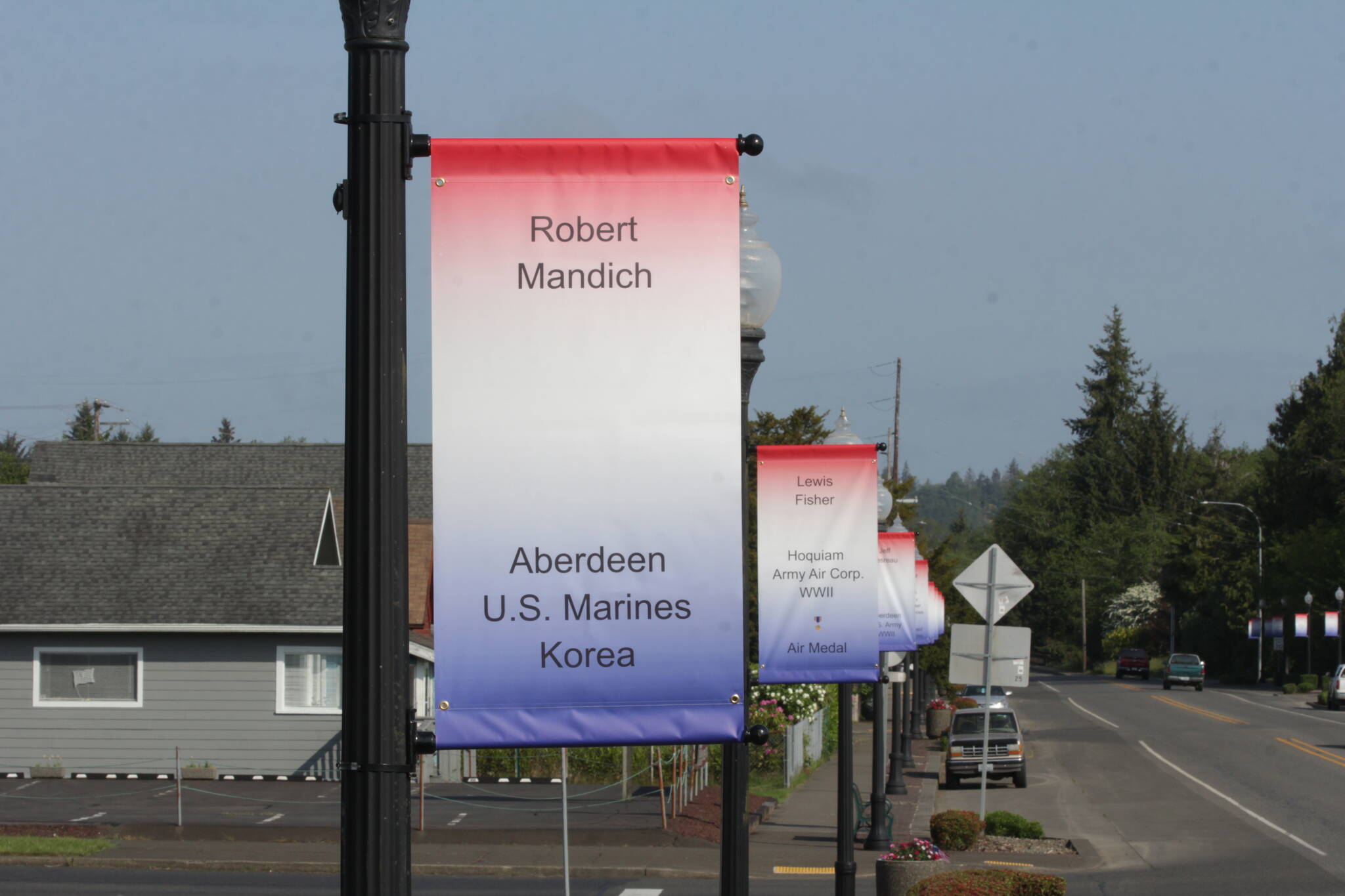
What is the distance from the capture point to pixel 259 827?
20375 millimetres

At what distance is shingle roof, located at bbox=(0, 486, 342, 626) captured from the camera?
26.8 meters

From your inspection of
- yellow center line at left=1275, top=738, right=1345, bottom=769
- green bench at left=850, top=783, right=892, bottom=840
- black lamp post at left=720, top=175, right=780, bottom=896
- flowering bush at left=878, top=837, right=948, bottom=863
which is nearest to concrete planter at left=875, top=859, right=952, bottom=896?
flowering bush at left=878, top=837, right=948, bottom=863

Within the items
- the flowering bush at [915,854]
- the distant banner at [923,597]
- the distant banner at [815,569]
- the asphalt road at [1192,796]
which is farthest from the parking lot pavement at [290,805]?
the distant banner at [815,569]

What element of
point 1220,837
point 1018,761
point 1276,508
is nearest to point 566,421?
point 1220,837

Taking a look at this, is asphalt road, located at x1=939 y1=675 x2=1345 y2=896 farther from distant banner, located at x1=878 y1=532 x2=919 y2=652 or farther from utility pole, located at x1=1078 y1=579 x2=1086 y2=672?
utility pole, located at x1=1078 y1=579 x2=1086 y2=672

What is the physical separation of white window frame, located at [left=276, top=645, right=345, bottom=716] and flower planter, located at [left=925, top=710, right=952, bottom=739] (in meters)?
24.0

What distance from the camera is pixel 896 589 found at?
61.2 ft

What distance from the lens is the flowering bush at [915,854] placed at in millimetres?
13750

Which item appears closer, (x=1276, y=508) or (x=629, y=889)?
(x=629, y=889)

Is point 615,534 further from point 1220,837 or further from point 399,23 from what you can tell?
point 1220,837

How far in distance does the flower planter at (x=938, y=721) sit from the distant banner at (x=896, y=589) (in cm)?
2757

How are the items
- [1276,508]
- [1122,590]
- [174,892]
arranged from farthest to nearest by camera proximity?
1. [1122,590]
2. [1276,508]
3. [174,892]

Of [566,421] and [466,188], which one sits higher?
[466,188]

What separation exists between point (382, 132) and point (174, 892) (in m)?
13.9
